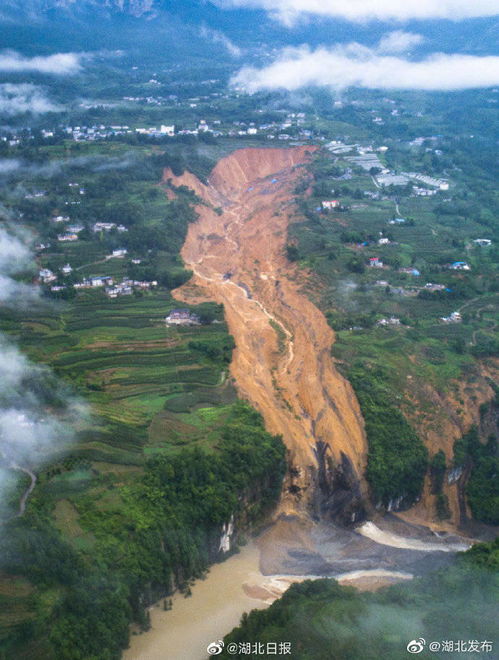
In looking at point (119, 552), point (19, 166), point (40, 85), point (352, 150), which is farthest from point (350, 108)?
point (119, 552)

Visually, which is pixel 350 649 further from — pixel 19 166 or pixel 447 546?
pixel 19 166

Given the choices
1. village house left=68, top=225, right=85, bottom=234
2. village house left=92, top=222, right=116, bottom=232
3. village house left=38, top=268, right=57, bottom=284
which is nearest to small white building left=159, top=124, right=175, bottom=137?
village house left=92, top=222, right=116, bottom=232

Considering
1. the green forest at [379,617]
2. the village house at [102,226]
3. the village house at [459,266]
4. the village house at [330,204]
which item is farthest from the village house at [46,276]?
the village house at [459,266]

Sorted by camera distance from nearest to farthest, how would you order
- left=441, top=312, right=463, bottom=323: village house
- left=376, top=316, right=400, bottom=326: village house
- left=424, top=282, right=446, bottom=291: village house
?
left=376, top=316, right=400, bottom=326: village house, left=441, top=312, right=463, bottom=323: village house, left=424, top=282, right=446, bottom=291: village house

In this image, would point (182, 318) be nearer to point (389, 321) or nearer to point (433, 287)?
point (389, 321)

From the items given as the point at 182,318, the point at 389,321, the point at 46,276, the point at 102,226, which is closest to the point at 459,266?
the point at 389,321

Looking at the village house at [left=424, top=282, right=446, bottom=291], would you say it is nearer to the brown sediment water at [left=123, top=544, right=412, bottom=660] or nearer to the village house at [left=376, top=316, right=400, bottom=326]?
the village house at [left=376, top=316, right=400, bottom=326]
